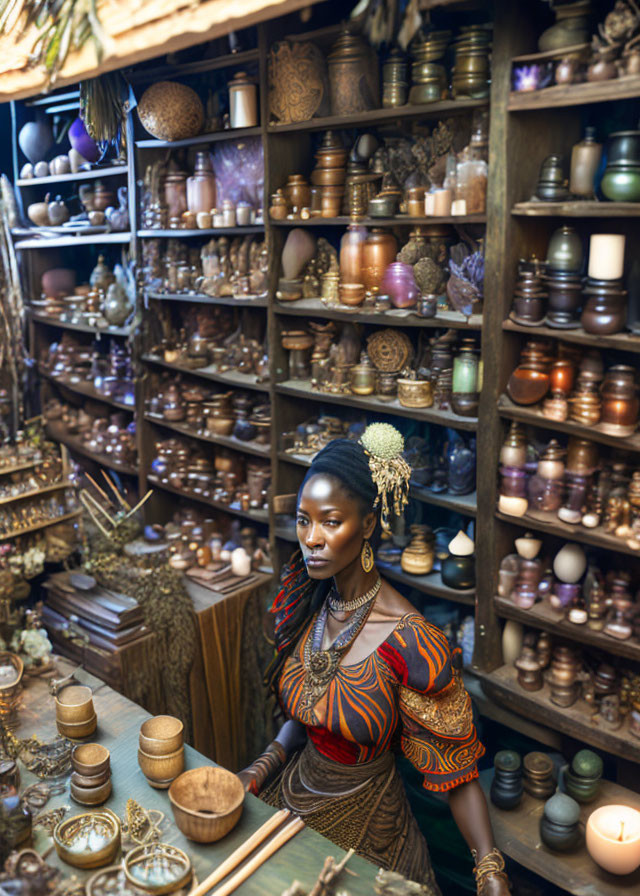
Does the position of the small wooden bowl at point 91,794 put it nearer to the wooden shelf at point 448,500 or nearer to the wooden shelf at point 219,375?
the wooden shelf at point 448,500

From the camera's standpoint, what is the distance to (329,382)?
10.6 feet

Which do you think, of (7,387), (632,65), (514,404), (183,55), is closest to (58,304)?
(7,387)

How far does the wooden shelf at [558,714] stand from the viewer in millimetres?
2473

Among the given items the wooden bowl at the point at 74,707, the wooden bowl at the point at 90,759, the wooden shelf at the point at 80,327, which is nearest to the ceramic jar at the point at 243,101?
the wooden shelf at the point at 80,327

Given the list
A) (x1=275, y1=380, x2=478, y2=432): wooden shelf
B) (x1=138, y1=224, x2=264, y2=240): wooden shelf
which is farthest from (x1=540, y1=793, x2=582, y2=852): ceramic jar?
(x1=138, y1=224, x2=264, y2=240): wooden shelf

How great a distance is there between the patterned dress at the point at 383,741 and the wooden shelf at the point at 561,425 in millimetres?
770

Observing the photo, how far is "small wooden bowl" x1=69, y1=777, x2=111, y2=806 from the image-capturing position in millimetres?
1899

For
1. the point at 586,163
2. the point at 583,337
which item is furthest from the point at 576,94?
A: the point at 583,337

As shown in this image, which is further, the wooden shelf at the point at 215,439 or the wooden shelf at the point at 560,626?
the wooden shelf at the point at 215,439

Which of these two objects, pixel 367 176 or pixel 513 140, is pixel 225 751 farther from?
pixel 513 140

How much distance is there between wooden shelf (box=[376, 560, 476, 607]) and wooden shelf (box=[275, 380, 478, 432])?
1.90 feet

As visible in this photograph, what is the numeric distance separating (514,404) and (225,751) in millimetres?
2040

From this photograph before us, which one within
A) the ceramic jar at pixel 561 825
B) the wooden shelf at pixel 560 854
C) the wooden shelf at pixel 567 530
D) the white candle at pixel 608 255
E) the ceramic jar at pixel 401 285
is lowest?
the wooden shelf at pixel 560 854

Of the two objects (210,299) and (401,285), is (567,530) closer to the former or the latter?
(401,285)
